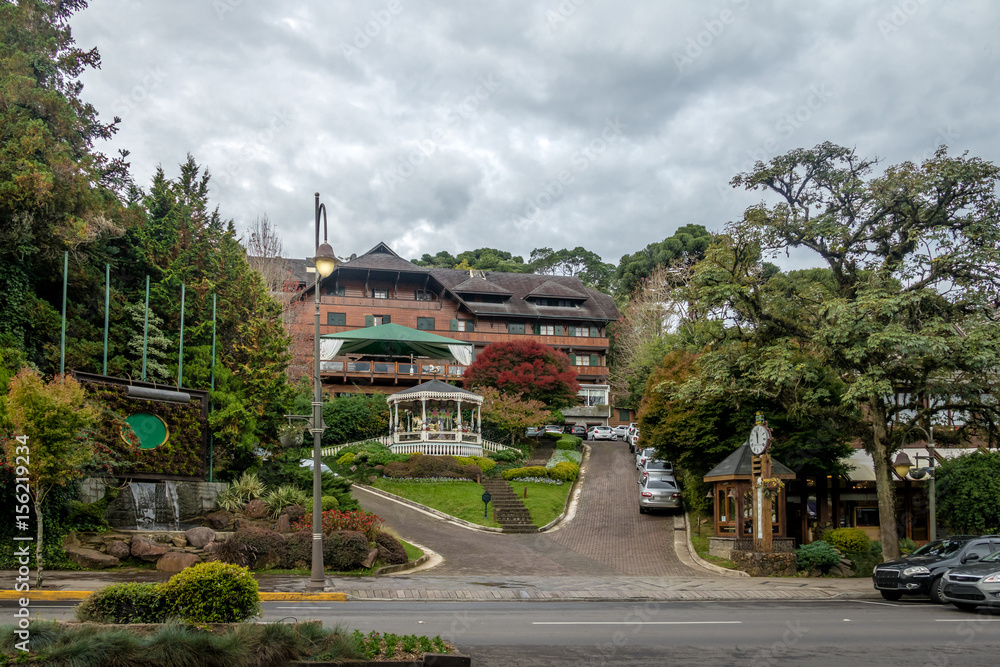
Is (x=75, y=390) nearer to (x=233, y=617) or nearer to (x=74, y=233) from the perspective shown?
(x=74, y=233)

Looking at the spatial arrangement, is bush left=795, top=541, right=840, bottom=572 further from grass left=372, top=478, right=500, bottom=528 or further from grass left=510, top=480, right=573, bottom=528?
grass left=372, top=478, right=500, bottom=528

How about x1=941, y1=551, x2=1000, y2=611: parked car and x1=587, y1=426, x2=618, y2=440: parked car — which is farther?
x1=587, y1=426, x2=618, y2=440: parked car

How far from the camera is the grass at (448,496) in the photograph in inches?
1139

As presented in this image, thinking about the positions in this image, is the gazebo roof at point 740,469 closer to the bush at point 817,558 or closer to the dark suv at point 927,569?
the bush at point 817,558

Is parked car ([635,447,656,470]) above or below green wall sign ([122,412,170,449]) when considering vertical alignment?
below

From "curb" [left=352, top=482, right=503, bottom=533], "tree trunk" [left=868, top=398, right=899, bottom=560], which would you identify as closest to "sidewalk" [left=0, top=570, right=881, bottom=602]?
"tree trunk" [left=868, top=398, right=899, bottom=560]

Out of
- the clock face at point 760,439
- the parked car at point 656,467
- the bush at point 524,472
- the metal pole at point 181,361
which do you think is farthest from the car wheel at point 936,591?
the bush at point 524,472

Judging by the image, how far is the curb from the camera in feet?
90.1

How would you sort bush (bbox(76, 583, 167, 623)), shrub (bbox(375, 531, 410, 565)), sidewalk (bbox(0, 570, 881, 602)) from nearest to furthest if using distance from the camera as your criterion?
bush (bbox(76, 583, 167, 623)), sidewalk (bbox(0, 570, 881, 602)), shrub (bbox(375, 531, 410, 565))

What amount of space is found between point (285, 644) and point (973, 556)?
15.1m

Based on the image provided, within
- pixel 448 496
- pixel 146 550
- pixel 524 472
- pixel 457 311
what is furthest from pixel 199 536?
pixel 457 311

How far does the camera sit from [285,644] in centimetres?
805

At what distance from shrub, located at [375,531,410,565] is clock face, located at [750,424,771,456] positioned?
9720 mm

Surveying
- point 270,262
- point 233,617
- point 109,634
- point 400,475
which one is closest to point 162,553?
point 233,617
